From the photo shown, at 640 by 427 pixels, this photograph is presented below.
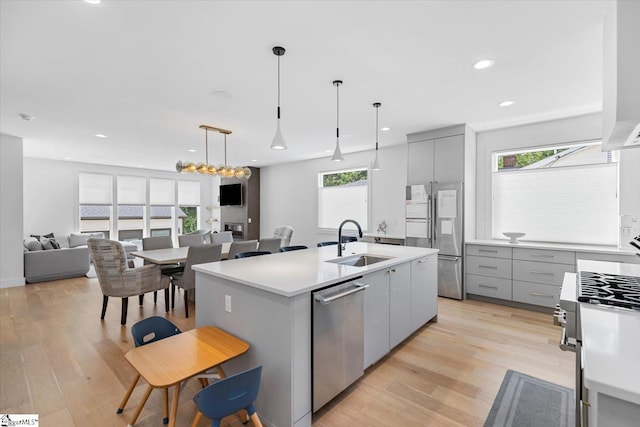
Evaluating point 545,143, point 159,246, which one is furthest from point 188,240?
point 545,143

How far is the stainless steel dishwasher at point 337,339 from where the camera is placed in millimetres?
1786

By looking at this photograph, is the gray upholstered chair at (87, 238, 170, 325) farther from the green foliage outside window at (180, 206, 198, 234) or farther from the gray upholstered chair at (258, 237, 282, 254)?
the green foliage outside window at (180, 206, 198, 234)

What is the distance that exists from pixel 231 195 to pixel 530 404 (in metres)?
8.13

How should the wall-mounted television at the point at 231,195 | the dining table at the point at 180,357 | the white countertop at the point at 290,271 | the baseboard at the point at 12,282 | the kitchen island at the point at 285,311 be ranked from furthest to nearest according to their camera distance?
1. the wall-mounted television at the point at 231,195
2. the baseboard at the point at 12,282
3. the white countertop at the point at 290,271
4. the kitchen island at the point at 285,311
5. the dining table at the point at 180,357

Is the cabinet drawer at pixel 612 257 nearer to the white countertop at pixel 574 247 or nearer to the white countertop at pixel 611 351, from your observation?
the white countertop at pixel 574 247

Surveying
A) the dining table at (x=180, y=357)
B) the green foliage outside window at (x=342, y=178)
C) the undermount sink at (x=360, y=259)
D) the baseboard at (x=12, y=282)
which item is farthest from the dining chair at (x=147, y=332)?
the green foliage outside window at (x=342, y=178)

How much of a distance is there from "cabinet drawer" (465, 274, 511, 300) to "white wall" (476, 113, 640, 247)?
78 cm

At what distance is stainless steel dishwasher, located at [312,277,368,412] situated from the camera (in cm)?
179

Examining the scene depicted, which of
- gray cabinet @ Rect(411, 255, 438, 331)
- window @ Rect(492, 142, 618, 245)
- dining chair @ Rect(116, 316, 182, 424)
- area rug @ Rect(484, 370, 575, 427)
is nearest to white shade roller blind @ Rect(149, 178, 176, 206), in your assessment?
dining chair @ Rect(116, 316, 182, 424)

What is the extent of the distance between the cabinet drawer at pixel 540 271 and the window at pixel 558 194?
640mm

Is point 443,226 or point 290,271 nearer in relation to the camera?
point 290,271

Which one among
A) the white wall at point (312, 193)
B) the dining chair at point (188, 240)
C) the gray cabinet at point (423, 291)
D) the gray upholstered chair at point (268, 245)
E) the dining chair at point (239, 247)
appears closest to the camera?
the gray cabinet at point (423, 291)

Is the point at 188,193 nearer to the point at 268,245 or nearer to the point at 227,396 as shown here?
the point at 268,245

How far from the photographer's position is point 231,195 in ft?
28.6
